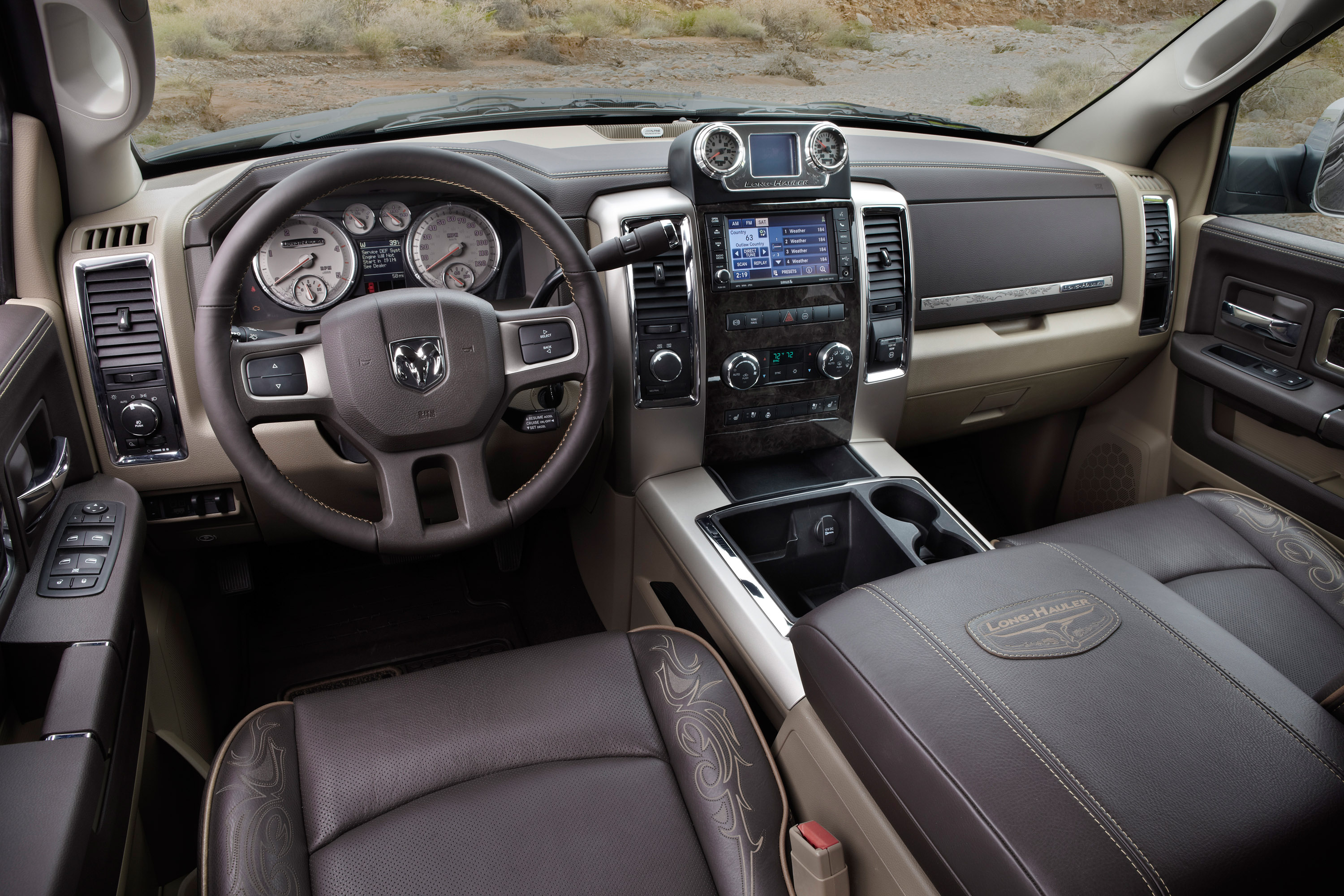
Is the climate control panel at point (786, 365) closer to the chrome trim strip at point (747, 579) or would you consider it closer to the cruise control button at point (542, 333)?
the chrome trim strip at point (747, 579)

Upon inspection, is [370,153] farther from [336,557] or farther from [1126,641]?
[336,557]

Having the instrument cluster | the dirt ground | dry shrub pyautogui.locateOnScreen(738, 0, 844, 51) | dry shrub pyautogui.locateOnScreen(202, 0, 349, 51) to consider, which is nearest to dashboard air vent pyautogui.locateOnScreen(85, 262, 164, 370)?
the instrument cluster

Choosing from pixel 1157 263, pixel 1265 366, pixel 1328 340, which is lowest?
pixel 1265 366

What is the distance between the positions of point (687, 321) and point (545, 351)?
40 centimetres

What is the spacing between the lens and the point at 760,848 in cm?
105

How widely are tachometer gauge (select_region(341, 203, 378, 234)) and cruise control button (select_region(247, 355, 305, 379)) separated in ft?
1.28

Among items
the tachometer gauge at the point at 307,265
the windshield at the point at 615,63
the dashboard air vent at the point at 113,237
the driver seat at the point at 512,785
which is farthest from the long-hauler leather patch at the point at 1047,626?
the windshield at the point at 615,63

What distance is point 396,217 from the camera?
161cm

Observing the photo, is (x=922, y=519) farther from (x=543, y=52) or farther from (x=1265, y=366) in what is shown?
(x=543, y=52)

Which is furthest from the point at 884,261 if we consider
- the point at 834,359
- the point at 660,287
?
the point at 660,287

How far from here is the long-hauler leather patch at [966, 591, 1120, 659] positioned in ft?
3.16

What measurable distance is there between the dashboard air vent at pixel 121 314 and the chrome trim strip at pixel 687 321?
85cm

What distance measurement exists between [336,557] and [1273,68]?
2.63 meters

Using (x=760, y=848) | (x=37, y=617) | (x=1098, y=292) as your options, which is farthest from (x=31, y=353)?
(x=1098, y=292)
